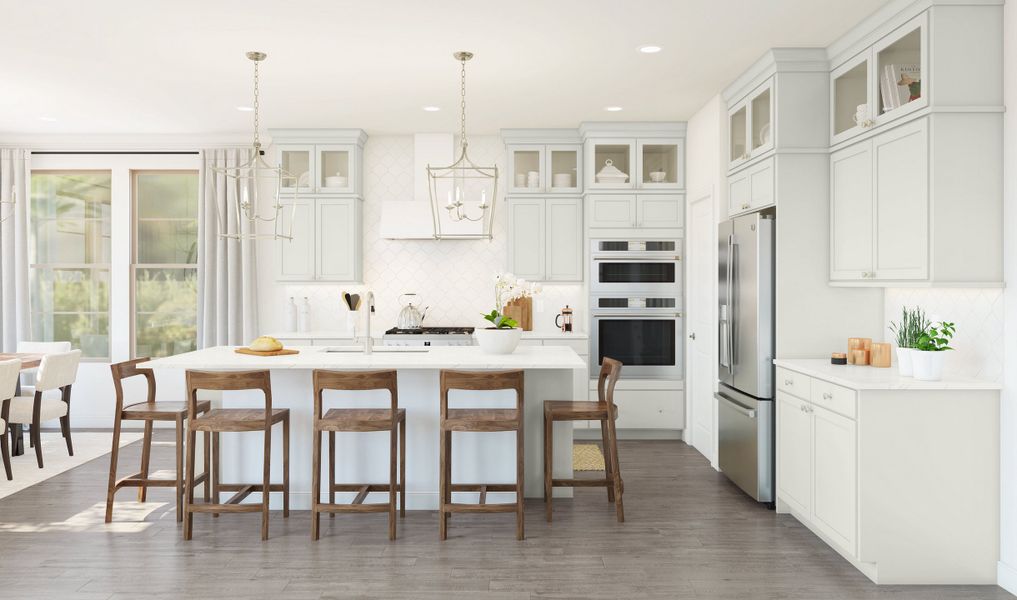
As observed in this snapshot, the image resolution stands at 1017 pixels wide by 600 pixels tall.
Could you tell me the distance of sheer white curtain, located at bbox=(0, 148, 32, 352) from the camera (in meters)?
7.05

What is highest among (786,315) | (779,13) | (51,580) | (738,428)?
(779,13)

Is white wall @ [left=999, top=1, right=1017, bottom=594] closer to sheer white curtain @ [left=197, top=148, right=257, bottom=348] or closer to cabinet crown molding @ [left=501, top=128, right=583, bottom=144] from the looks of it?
cabinet crown molding @ [left=501, top=128, right=583, bottom=144]

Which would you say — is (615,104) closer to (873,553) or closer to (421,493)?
(421,493)

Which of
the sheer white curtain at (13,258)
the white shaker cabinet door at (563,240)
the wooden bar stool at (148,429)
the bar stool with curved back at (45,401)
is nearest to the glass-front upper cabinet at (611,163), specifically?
the white shaker cabinet door at (563,240)

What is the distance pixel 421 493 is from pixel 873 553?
100 inches

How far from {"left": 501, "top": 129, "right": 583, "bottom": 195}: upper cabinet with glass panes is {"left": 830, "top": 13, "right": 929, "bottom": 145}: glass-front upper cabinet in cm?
284

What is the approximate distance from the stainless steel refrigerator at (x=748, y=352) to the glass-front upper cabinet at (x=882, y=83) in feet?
2.52

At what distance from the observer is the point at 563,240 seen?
6.88 m

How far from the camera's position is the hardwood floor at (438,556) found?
327 centimetres

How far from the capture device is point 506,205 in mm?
6953

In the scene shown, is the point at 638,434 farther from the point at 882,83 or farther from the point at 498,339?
the point at 882,83

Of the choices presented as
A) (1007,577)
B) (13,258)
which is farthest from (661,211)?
(13,258)

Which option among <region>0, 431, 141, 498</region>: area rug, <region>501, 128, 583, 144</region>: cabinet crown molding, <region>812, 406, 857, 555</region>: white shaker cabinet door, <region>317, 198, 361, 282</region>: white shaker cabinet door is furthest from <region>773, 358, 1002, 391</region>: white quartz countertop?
<region>0, 431, 141, 498</region>: area rug

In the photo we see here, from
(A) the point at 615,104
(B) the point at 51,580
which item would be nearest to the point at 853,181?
(A) the point at 615,104
